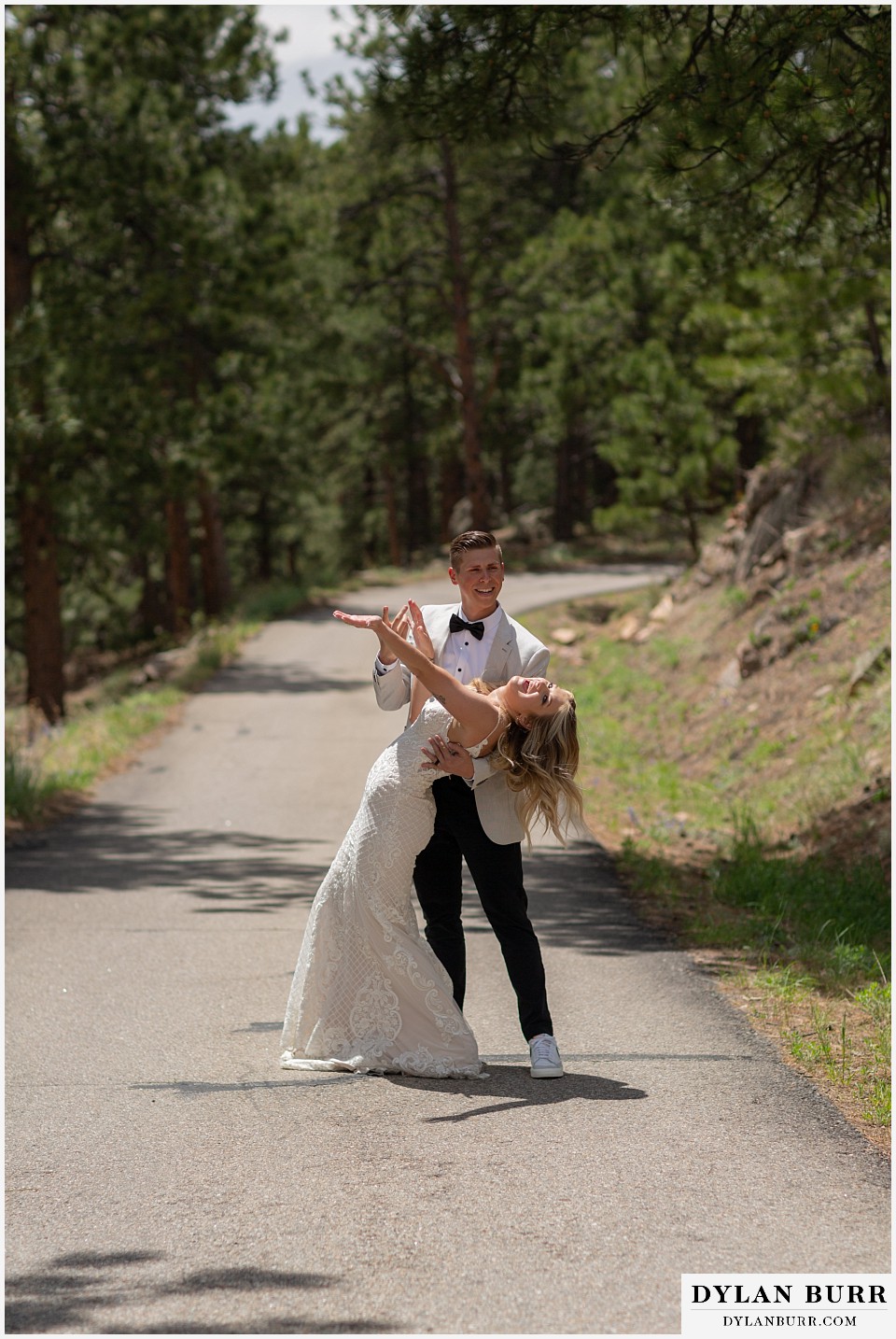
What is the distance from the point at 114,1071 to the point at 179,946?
238 cm

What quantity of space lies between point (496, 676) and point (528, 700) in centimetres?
26

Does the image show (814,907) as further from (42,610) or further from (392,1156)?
(42,610)

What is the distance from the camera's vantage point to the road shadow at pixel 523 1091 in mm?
5070

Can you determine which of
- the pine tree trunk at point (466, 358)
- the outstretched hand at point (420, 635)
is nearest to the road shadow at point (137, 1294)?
the outstretched hand at point (420, 635)

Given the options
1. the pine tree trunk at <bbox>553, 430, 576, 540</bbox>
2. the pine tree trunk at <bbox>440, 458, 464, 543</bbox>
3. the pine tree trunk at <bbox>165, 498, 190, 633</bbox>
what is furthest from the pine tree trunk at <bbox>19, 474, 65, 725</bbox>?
the pine tree trunk at <bbox>440, 458, 464, 543</bbox>

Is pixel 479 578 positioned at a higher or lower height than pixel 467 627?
higher

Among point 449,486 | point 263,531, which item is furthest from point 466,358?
point 449,486

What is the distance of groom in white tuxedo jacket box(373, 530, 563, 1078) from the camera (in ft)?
17.5

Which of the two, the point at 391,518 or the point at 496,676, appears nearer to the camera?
the point at 496,676

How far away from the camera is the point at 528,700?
17.1 feet

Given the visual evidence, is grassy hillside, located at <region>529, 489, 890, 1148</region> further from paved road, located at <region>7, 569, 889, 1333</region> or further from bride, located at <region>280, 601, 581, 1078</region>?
bride, located at <region>280, 601, 581, 1078</region>

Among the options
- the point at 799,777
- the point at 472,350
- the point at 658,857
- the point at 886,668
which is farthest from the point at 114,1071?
the point at 472,350

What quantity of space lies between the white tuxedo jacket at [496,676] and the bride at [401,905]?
0.06m

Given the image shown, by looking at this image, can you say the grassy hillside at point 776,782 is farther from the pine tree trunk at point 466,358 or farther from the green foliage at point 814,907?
the pine tree trunk at point 466,358
